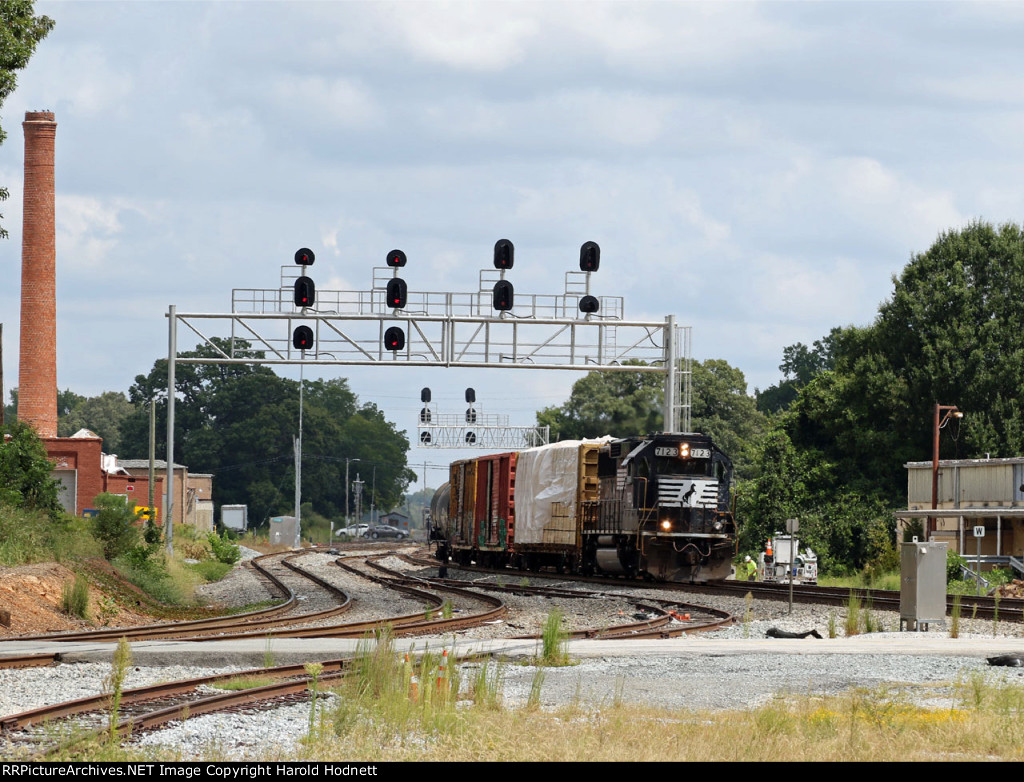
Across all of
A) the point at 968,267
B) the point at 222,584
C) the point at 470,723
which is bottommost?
the point at 222,584

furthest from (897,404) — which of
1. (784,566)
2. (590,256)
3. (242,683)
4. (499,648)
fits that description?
(242,683)

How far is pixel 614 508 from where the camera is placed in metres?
32.3

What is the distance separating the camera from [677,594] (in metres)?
27.8

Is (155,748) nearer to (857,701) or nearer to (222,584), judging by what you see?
(857,701)

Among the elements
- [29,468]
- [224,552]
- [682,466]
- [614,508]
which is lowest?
[224,552]

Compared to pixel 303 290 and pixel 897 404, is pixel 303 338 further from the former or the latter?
pixel 897 404

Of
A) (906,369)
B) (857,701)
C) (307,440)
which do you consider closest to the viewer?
(857,701)

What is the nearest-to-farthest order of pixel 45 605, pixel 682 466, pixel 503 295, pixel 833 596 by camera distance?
pixel 45 605 → pixel 833 596 → pixel 682 466 → pixel 503 295

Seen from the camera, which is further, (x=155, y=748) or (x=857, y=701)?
(x=857, y=701)

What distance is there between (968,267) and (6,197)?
40590 millimetres

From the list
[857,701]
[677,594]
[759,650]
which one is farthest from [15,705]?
[677,594]

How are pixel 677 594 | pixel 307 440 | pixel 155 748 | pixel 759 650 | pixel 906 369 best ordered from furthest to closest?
pixel 307 440, pixel 906 369, pixel 677 594, pixel 759 650, pixel 155 748

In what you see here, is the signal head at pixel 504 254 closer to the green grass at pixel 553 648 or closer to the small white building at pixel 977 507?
the small white building at pixel 977 507

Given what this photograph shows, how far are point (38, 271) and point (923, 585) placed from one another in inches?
1545
